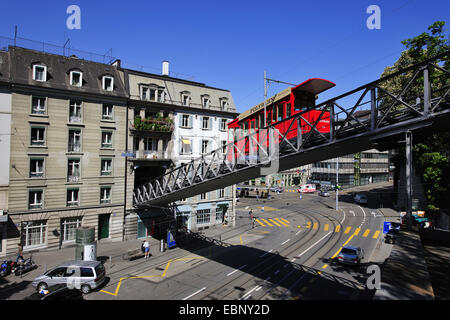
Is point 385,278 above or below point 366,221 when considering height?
above

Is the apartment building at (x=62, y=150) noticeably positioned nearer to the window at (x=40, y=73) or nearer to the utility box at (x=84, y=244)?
the window at (x=40, y=73)

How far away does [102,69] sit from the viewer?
3231cm

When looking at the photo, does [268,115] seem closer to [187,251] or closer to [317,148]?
[317,148]

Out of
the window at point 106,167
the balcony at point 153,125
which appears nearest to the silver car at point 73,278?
the window at point 106,167

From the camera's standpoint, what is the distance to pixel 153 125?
108 ft

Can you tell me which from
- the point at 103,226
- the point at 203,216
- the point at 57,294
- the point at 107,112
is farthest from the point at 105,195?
the point at 57,294

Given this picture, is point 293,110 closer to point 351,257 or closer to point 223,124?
point 351,257

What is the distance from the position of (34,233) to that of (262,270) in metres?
21.7

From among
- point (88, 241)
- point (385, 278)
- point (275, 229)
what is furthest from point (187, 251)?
point (385, 278)

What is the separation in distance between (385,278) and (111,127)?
2902 cm

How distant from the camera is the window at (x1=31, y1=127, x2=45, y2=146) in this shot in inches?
1052

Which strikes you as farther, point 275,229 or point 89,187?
point 275,229

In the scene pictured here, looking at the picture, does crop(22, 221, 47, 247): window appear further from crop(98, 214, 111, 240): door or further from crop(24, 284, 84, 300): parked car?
crop(24, 284, 84, 300): parked car
